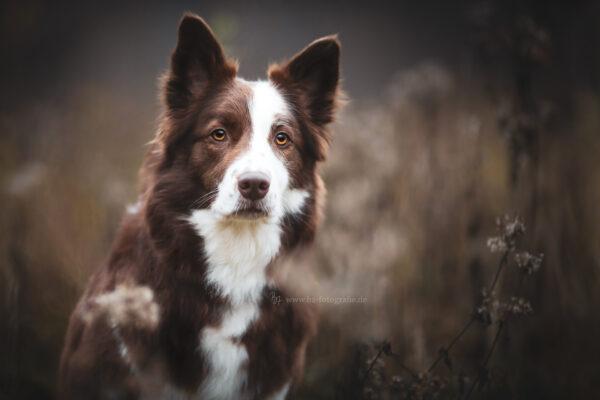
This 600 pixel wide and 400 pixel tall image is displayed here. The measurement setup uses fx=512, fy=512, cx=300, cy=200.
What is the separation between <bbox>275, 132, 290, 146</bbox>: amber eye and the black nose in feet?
1.65

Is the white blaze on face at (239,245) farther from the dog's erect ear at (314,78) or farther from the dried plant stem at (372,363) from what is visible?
the dried plant stem at (372,363)

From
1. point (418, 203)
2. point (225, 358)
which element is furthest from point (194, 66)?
point (418, 203)

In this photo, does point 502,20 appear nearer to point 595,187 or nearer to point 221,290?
point 595,187

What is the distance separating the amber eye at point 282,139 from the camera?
3.21m

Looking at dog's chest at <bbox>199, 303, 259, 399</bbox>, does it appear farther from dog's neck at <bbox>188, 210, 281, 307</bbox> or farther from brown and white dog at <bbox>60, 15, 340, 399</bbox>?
dog's neck at <bbox>188, 210, 281, 307</bbox>

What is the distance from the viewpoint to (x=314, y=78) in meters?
3.50

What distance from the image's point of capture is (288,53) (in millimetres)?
8617

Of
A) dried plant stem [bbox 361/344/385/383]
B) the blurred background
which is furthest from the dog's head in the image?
dried plant stem [bbox 361/344/385/383]

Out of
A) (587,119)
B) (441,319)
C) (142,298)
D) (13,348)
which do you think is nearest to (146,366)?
(142,298)

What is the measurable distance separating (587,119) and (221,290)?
4397 millimetres

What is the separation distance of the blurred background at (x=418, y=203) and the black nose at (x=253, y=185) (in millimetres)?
604

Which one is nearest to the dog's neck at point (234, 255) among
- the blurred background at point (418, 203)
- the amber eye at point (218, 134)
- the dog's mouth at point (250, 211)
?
the dog's mouth at point (250, 211)

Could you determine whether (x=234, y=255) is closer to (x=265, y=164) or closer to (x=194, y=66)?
(x=265, y=164)

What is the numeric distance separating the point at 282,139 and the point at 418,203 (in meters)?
2.17
